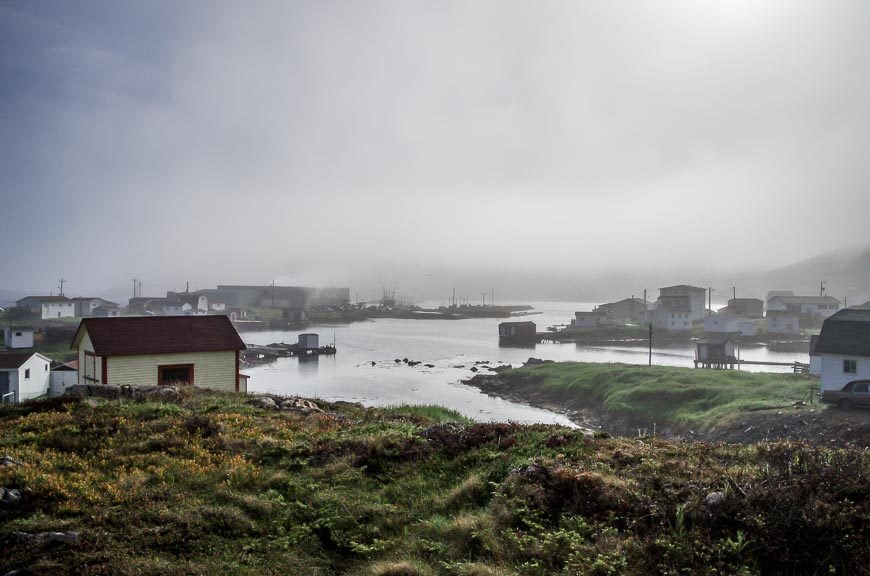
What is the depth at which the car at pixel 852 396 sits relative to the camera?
24.1 meters

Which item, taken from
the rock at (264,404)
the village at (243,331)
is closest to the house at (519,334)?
the village at (243,331)

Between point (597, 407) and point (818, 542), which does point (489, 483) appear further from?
point (597, 407)

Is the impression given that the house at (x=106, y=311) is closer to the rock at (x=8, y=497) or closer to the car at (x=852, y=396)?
the rock at (x=8, y=497)

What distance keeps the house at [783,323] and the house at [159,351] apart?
3559 inches

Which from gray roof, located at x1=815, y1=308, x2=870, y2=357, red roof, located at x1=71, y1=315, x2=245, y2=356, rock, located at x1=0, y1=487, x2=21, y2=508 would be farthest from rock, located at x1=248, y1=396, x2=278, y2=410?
gray roof, located at x1=815, y1=308, x2=870, y2=357

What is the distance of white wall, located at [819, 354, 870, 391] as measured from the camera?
91.0ft

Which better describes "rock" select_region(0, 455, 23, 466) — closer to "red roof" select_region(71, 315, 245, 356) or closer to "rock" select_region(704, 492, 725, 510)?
"rock" select_region(704, 492, 725, 510)

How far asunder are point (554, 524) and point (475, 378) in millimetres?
44892

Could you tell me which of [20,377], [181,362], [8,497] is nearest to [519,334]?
Result: [20,377]

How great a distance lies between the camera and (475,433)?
10.0m

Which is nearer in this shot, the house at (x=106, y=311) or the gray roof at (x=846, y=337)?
the gray roof at (x=846, y=337)

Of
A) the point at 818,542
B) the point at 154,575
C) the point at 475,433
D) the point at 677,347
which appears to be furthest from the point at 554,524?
the point at 677,347

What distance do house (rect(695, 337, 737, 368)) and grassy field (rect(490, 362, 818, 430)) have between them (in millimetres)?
9700

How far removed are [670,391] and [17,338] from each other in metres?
65.0
